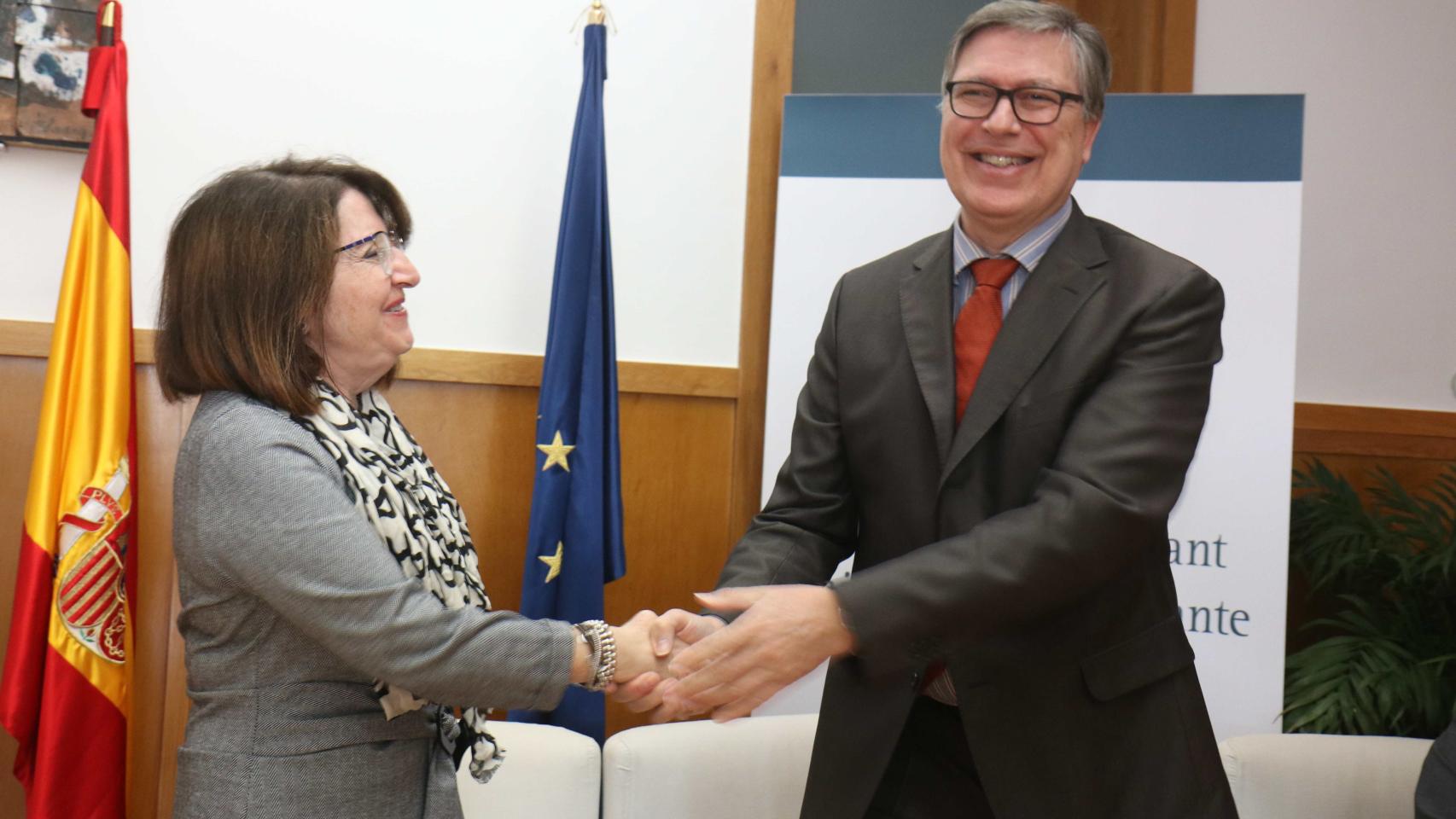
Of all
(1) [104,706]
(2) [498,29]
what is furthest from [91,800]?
(2) [498,29]

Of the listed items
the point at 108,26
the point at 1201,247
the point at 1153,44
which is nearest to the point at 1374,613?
the point at 1201,247

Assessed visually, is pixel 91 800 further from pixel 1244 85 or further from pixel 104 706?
pixel 1244 85

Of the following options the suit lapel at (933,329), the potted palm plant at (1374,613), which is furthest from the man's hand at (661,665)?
the potted palm plant at (1374,613)

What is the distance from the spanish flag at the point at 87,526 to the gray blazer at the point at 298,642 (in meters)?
1.24

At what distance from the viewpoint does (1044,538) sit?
1.76m

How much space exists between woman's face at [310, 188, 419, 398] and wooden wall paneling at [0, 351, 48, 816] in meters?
1.78

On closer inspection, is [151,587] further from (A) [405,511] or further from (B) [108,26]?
(A) [405,511]

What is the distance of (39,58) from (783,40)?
2160mm

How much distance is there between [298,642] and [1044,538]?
3.70 feet

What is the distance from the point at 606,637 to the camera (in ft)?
6.82

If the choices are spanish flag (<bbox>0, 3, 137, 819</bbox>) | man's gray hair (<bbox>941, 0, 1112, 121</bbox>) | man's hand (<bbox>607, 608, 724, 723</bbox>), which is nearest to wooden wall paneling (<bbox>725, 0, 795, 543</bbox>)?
man's hand (<bbox>607, 608, 724, 723</bbox>)

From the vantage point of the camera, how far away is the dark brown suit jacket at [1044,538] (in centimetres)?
177

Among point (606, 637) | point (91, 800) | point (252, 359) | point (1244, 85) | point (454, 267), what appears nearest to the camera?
point (252, 359)

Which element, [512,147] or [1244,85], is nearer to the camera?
[512,147]
